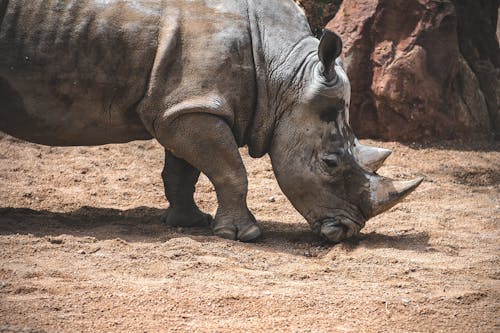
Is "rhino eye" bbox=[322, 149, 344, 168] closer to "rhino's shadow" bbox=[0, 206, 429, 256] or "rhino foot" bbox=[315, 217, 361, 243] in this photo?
"rhino foot" bbox=[315, 217, 361, 243]

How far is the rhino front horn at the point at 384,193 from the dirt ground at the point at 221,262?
0.28 metres

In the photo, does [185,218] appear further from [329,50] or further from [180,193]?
[329,50]

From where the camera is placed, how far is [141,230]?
635 centimetres

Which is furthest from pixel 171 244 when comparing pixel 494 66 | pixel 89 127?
pixel 494 66

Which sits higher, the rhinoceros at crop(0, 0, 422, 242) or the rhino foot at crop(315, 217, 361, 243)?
the rhinoceros at crop(0, 0, 422, 242)

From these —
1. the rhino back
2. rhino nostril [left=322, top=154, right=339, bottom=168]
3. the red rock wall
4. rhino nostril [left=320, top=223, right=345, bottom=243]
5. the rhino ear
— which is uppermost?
the rhino ear

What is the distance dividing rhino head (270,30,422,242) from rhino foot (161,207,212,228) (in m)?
0.84

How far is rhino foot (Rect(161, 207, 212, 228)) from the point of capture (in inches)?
262

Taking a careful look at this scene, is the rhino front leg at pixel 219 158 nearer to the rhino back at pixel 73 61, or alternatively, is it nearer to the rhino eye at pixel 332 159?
the rhino back at pixel 73 61

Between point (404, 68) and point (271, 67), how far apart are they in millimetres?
3445

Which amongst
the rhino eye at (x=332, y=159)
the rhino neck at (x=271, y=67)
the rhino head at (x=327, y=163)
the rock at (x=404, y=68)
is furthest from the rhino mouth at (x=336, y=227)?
the rock at (x=404, y=68)

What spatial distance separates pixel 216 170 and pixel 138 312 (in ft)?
6.00

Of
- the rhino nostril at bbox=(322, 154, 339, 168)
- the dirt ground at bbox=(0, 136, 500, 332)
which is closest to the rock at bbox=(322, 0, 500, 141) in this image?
the dirt ground at bbox=(0, 136, 500, 332)

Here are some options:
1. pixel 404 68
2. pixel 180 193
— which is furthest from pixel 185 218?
pixel 404 68
